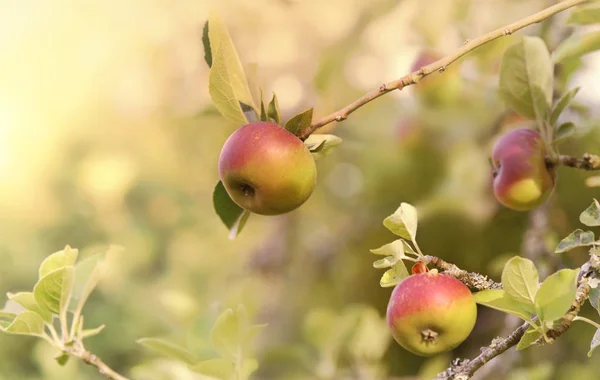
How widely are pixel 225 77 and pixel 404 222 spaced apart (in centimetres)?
18

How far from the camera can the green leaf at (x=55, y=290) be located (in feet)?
1.72

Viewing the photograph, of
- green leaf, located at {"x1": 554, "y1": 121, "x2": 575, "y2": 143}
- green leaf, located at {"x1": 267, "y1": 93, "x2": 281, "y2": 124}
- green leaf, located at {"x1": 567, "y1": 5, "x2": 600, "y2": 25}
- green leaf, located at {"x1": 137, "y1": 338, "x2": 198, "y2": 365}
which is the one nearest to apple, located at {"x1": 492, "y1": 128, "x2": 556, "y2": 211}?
green leaf, located at {"x1": 554, "y1": 121, "x2": 575, "y2": 143}

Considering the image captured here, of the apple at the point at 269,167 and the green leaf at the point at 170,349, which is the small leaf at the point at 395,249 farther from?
the green leaf at the point at 170,349

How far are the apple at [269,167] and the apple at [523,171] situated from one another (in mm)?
214

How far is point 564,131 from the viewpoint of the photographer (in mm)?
577

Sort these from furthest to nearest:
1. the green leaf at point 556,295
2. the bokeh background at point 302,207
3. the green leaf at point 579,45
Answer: the bokeh background at point 302,207
the green leaf at point 579,45
the green leaf at point 556,295

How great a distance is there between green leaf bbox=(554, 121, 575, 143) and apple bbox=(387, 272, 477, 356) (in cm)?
22

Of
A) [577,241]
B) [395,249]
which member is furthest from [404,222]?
[577,241]

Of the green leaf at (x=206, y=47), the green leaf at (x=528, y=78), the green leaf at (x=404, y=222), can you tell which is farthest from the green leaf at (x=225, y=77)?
the green leaf at (x=528, y=78)

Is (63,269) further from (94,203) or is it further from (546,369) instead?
(94,203)

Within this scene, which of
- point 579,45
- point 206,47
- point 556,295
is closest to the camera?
point 556,295

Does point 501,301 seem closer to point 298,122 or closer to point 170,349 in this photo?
point 298,122

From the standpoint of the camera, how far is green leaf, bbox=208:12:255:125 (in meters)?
0.46

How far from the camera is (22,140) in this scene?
260cm
